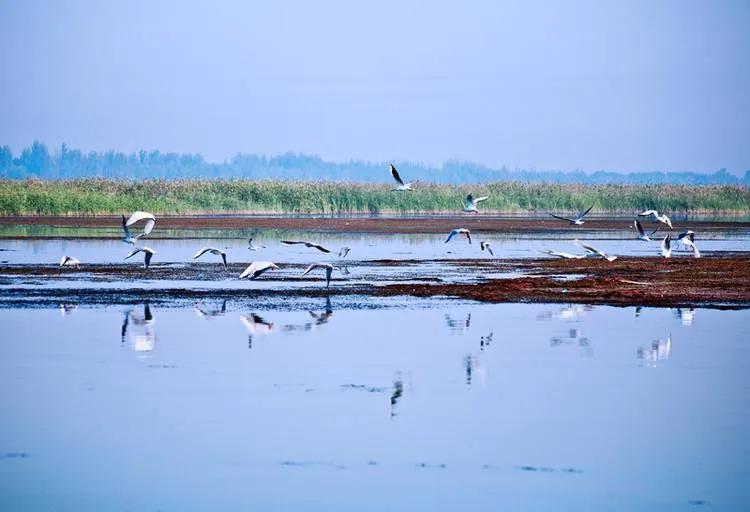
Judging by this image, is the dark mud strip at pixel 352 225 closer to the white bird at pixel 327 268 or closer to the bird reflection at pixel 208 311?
the white bird at pixel 327 268

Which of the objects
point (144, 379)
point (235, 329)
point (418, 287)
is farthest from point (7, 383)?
Result: point (418, 287)

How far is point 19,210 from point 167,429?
169 ft

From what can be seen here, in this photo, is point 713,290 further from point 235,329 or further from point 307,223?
point 307,223

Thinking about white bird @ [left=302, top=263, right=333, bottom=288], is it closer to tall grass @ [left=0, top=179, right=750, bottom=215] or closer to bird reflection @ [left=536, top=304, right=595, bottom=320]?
bird reflection @ [left=536, top=304, right=595, bottom=320]

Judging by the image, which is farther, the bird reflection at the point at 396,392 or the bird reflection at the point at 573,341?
the bird reflection at the point at 573,341

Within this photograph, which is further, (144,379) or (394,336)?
(394,336)

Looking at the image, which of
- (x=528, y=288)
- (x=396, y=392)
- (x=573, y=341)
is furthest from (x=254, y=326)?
(x=528, y=288)

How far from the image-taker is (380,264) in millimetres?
30234

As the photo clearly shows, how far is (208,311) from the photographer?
19.7 meters

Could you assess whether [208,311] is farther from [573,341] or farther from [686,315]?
[686,315]

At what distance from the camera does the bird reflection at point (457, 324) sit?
1762 cm

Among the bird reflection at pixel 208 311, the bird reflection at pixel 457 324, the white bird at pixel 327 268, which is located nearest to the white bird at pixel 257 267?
the white bird at pixel 327 268

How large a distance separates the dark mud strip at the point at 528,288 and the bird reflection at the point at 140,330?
1905 millimetres

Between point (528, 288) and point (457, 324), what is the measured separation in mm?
5629
